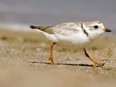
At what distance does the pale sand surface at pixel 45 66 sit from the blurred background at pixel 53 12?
10.0ft

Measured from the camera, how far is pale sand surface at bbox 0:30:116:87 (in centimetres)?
677

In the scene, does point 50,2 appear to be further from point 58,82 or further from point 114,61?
point 58,82

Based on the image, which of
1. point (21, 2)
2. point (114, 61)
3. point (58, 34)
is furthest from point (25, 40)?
point (21, 2)

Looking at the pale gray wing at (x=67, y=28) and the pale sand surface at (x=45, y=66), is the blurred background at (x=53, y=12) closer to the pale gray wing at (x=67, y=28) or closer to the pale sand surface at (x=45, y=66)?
the pale sand surface at (x=45, y=66)

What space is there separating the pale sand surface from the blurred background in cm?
306

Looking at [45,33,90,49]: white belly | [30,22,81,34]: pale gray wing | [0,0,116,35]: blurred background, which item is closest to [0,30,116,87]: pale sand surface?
[45,33,90,49]: white belly

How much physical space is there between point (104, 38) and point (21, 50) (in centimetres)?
496

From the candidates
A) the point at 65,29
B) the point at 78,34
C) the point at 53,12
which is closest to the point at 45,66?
the point at 65,29

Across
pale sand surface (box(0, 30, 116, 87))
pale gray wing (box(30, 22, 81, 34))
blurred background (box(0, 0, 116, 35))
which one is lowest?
pale sand surface (box(0, 30, 116, 87))

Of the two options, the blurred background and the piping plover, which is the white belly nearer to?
the piping plover

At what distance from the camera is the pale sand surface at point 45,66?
22.2 feet

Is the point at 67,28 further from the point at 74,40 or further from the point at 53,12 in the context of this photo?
the point at 53,12

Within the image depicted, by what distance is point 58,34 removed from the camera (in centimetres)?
991

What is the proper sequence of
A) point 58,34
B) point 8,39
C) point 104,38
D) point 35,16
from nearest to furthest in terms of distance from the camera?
point 58,34
point 8,39
point 104,38
point 35,16
